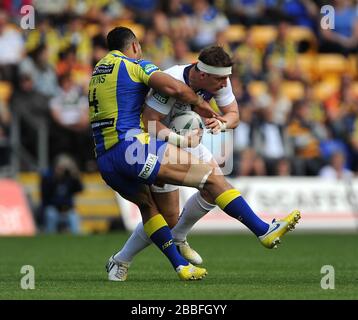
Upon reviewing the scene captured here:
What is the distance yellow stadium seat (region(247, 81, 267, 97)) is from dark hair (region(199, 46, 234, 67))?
42.1 ft

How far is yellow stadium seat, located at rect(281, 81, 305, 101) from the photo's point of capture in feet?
75.2

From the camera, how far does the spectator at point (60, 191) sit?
19.1m

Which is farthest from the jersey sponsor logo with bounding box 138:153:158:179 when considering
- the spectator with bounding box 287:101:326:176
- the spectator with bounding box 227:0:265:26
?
the spectator with bounding box 227:0:265:26

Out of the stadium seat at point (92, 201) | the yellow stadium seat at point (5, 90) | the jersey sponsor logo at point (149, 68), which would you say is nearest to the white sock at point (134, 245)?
the jersey sponsor logo at point (149, 68)

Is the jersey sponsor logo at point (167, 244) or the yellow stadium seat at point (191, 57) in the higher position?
the jersey sponsor logo at point (167, 244)

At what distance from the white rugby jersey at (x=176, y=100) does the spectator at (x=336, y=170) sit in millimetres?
10629

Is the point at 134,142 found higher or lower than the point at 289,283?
higher

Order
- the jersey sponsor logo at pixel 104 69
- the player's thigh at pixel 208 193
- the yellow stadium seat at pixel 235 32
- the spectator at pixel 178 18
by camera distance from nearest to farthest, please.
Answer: the player's thigh at pixel 208 193 < the jersey sponsor logo at pixel 104 69 < the spectator at pixel 178 18 < the yellow stadium seat at pixel 235 32

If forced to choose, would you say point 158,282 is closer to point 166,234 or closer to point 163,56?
point 166,234

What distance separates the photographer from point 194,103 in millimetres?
9219

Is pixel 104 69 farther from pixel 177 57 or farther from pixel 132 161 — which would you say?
pixel 177 57

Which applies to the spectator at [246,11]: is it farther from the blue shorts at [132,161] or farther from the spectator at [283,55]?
the blue shorts at [132,161]
